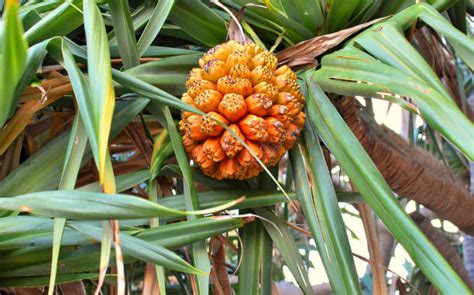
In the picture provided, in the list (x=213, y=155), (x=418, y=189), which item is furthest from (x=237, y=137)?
(x=418, y=189)

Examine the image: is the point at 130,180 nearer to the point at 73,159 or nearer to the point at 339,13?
the point at 73,159

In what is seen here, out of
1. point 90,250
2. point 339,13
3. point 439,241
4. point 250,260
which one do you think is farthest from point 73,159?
point 439,241

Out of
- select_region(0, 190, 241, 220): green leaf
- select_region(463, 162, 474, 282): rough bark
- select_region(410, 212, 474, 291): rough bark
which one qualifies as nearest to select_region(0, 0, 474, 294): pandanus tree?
select_region(0, 190, 241, 220): green leaf

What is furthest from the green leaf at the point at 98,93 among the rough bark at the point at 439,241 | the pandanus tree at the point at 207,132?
the rough bark at the point at 439,241

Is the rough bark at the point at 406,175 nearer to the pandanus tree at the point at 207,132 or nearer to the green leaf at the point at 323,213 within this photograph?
the pandanus tree at the point at 207,132

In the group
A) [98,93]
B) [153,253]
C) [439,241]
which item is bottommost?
[153,253]

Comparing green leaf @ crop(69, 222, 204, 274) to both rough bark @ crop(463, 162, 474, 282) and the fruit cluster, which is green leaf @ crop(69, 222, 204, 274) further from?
rough bark @ crop(463, 162, 474, 282)

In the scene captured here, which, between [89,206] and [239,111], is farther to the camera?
[239,111]

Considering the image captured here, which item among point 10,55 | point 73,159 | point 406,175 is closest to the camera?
point 10,55

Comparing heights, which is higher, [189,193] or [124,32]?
[124,32]
